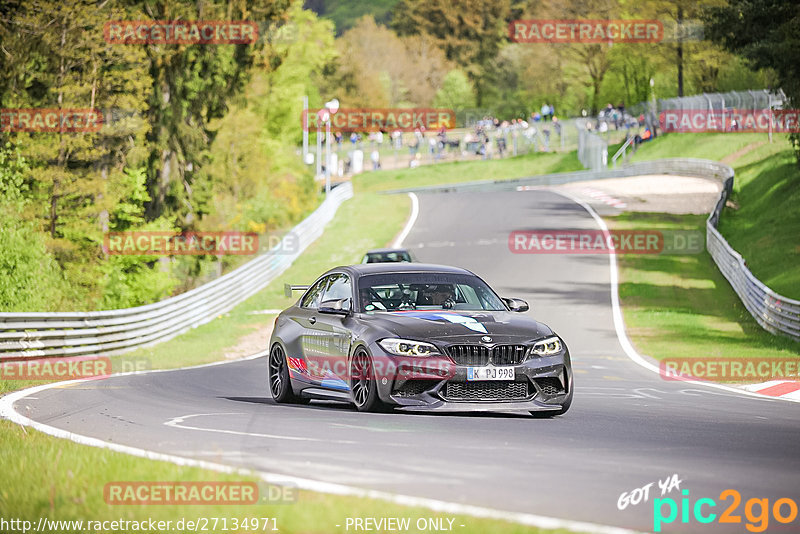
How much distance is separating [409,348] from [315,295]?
2.87m

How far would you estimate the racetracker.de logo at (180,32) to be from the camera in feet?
138

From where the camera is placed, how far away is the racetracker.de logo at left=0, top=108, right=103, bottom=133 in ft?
124

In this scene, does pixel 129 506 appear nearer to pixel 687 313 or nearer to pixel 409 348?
pixel 409 348

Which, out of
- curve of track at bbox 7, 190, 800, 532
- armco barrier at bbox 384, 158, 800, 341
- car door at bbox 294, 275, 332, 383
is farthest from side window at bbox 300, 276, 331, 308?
armco barrier at bbox 384, 158, 800, 341

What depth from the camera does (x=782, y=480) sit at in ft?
25.9

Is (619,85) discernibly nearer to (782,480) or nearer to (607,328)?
(607,328)

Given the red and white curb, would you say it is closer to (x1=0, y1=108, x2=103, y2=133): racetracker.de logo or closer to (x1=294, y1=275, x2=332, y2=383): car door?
(x1=294, y1=275, x2=332, y2=383): car door

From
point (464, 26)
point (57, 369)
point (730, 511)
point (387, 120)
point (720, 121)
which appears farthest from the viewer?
point (464, 26)

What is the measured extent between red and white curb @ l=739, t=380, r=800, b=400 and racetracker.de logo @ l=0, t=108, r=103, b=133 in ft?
84.1

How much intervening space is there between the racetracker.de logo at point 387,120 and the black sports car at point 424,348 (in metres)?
105

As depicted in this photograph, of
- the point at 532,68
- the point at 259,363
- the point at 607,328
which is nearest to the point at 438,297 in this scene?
the point at 259,363

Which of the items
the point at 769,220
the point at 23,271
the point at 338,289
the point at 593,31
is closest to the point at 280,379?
the point at 338,289

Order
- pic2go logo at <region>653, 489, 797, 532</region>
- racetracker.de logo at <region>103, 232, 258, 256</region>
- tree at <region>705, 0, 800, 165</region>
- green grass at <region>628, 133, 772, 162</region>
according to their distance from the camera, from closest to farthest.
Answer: pic2go logo at <region>653, 489, 797, 532</region>
tree at <region>705, 0, 800, 165</region>
racetracker.de logo at <region>103, 232, 258, 256</region>
green grass at <region>628, 133, 772, 162</region>

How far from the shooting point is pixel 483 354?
11672 mm
